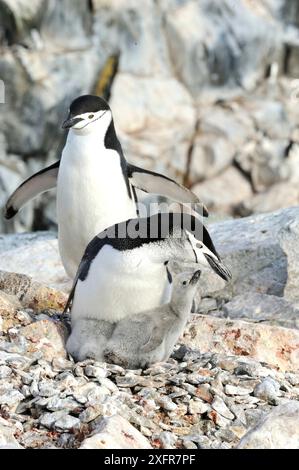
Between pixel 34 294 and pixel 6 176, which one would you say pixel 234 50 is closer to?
pixel 6 176

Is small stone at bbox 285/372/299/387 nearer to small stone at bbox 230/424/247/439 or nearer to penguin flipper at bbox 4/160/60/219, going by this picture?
small stone at bbox 230/424/247/439

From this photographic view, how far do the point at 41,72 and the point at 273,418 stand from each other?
12.2m

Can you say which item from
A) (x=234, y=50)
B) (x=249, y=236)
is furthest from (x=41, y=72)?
(x=249, y=236)

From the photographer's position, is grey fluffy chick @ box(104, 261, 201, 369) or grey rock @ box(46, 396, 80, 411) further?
grey fluffy chick @ box(104, 261, 201, 369)

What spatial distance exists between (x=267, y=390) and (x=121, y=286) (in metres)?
0.74

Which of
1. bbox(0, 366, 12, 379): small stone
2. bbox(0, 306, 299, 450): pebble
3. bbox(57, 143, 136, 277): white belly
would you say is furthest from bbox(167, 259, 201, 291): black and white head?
bbox(57, 143, 136, 277): white belly

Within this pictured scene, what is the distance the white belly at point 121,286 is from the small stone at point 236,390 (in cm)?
50

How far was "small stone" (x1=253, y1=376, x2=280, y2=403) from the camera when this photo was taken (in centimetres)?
357

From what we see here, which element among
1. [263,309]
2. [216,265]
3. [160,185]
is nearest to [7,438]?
[216,265]

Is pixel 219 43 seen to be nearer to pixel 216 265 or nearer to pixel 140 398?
pixel 216 265

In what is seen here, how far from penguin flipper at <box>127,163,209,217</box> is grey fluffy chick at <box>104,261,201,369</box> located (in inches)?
75.5

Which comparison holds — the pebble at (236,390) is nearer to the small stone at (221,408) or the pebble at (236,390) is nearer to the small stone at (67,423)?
the small stone at (221,408)

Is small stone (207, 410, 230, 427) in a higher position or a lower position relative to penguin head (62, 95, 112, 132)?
lower

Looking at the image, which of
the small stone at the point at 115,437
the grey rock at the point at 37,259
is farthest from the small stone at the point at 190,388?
the grey rock at the point at 37,259
